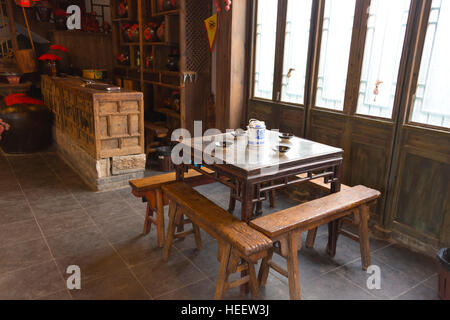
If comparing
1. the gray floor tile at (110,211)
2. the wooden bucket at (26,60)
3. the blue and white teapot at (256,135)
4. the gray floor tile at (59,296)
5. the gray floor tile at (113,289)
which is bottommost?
the gray floor tile at (110,211)

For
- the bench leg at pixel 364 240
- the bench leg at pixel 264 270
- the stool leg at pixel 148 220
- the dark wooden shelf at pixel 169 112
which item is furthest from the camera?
the dark wooden shelf at pixel 169 112

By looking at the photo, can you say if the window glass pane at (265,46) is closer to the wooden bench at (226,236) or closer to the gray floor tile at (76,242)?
the wooden bench at (226,236)

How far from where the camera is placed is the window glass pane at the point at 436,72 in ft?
8.20

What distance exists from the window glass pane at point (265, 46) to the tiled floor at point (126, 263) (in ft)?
4.66

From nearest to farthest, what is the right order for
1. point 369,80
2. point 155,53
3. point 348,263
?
point 348,263 < point 369,80 < point 155,53

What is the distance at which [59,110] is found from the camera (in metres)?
5.10

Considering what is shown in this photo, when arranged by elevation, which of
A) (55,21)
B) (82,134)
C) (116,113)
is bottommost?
(82,134)

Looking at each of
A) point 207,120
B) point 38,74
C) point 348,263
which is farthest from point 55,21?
point 348,263

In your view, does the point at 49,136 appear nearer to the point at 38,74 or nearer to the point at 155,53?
the point at 38,74

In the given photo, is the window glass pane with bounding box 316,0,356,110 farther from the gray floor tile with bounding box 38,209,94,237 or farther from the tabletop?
the gray floor tile with bounding box 38,209,94,237

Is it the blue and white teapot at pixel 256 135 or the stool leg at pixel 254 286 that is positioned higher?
the blue and white teapot at pixel 256 135

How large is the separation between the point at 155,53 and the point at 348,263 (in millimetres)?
4081

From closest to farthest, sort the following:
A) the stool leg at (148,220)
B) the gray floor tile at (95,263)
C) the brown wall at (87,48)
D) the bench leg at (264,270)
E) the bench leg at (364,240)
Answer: the bench leg at (264,270)
the gray floor tile at (95,263)
the bench leg at (364,240)
the stool leg at (148,220)
the brown wall at (87,48)

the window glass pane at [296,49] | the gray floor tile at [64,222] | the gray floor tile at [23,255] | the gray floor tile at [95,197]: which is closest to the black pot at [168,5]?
the window glass pane at [296,49]
